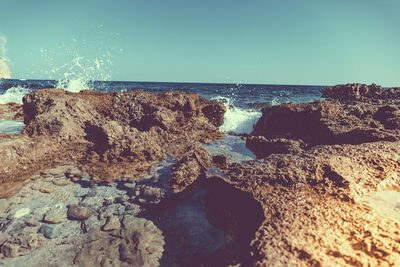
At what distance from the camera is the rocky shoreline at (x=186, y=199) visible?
1.48 m

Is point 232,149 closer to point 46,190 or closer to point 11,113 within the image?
point 46,190

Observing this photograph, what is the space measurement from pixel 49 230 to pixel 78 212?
0.30 meters

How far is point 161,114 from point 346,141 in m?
3.79

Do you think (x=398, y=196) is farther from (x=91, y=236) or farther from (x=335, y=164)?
(x=91, y=236)

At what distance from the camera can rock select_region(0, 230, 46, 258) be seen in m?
1.90

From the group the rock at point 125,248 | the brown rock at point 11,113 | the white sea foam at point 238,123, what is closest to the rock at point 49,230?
the rock at point 125,248

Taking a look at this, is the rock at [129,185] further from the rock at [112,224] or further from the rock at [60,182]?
the rock at [60,182]

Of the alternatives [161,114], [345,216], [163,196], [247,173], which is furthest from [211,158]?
[345,216]

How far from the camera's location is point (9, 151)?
3.21 m

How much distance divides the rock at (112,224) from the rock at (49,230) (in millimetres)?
476

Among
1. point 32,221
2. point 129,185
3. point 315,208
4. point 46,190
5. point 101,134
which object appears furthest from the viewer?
point 101,134

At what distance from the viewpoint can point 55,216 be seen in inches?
92.2

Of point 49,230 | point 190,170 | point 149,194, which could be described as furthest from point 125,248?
point 190,170

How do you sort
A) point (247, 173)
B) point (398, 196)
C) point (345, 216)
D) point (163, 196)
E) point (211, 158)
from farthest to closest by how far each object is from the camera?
point (211, 158) < point (163, 196) < point (247, 173) < point (398, 196) < point (345, 216)
